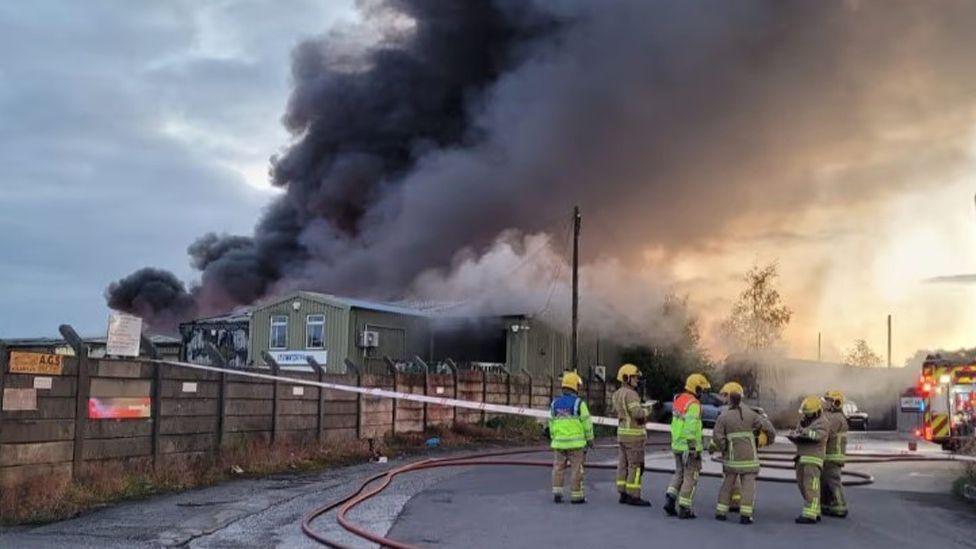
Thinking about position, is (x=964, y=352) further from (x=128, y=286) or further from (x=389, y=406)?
(x=128, y=286)

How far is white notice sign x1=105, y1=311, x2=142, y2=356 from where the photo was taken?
494 inches

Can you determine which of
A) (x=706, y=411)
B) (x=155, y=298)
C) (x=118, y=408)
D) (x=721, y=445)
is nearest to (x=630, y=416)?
(x=721, y=445)

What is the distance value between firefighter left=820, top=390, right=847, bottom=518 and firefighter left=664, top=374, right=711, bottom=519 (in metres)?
1.72

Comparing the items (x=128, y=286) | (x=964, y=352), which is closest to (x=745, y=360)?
(x=964, y=352)

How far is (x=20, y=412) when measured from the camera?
430 inches

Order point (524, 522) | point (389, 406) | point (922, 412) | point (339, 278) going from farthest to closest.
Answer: point (339, 278)
point (389, 406)
point (922, 412)
point (524, 522)

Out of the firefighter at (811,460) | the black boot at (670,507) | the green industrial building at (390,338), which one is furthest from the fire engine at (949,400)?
the green industrial building at (390,338)

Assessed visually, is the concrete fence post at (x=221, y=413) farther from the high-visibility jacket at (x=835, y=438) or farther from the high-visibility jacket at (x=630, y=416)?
the high-visibility jacket at (x=835, y=438)

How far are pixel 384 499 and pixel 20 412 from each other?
4615 millimetres

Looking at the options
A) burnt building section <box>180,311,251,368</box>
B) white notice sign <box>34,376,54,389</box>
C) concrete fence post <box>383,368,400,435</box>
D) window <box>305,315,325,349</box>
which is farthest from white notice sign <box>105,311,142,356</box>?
burnt building section <box>180,311,251,368</box>

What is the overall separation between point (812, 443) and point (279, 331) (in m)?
28.4

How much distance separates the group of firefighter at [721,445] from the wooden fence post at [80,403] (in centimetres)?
626

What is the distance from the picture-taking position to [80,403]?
→ 1195 centimetres

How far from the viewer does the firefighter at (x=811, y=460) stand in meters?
10.8
